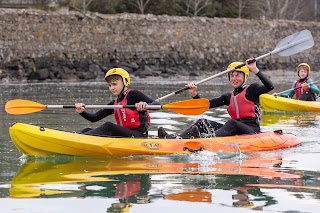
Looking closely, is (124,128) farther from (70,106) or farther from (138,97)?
(70,106)

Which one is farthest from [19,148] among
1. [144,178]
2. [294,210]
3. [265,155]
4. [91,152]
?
[294,210]

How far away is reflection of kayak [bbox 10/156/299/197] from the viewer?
9144 mm

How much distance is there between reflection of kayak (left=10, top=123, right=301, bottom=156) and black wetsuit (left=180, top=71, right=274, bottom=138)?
27 centimetres

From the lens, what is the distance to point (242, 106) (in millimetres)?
12156

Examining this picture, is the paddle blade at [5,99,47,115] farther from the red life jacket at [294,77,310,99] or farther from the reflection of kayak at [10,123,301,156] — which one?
the red life jacket at [294,77,310,99]

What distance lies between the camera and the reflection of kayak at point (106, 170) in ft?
30.0

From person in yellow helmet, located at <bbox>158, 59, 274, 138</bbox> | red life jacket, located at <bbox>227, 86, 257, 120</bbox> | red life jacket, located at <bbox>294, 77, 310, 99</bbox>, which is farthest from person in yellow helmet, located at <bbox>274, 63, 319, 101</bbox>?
red life jacket, located at <bbox>227, 86, 257, 120</bbox>

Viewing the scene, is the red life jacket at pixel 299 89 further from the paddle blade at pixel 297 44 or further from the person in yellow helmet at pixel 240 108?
the person in yellow helmet at pixel 240 108

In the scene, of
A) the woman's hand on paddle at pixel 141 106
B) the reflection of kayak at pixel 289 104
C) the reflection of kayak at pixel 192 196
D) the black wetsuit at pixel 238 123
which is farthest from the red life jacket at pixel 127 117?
the reflection of kayak at pixel 289 104

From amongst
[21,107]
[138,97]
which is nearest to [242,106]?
[138,97]

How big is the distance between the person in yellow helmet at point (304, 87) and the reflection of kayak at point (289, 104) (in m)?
0.36

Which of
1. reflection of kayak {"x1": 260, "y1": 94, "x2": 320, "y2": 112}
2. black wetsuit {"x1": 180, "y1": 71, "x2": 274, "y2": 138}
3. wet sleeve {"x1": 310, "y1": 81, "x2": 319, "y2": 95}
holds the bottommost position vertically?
black wetsuit {"x1": 180, "y1": 71, "x2": 274, "y2": 138}

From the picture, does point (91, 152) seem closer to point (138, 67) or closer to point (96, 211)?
point (96, 211)

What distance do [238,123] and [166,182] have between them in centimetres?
290
